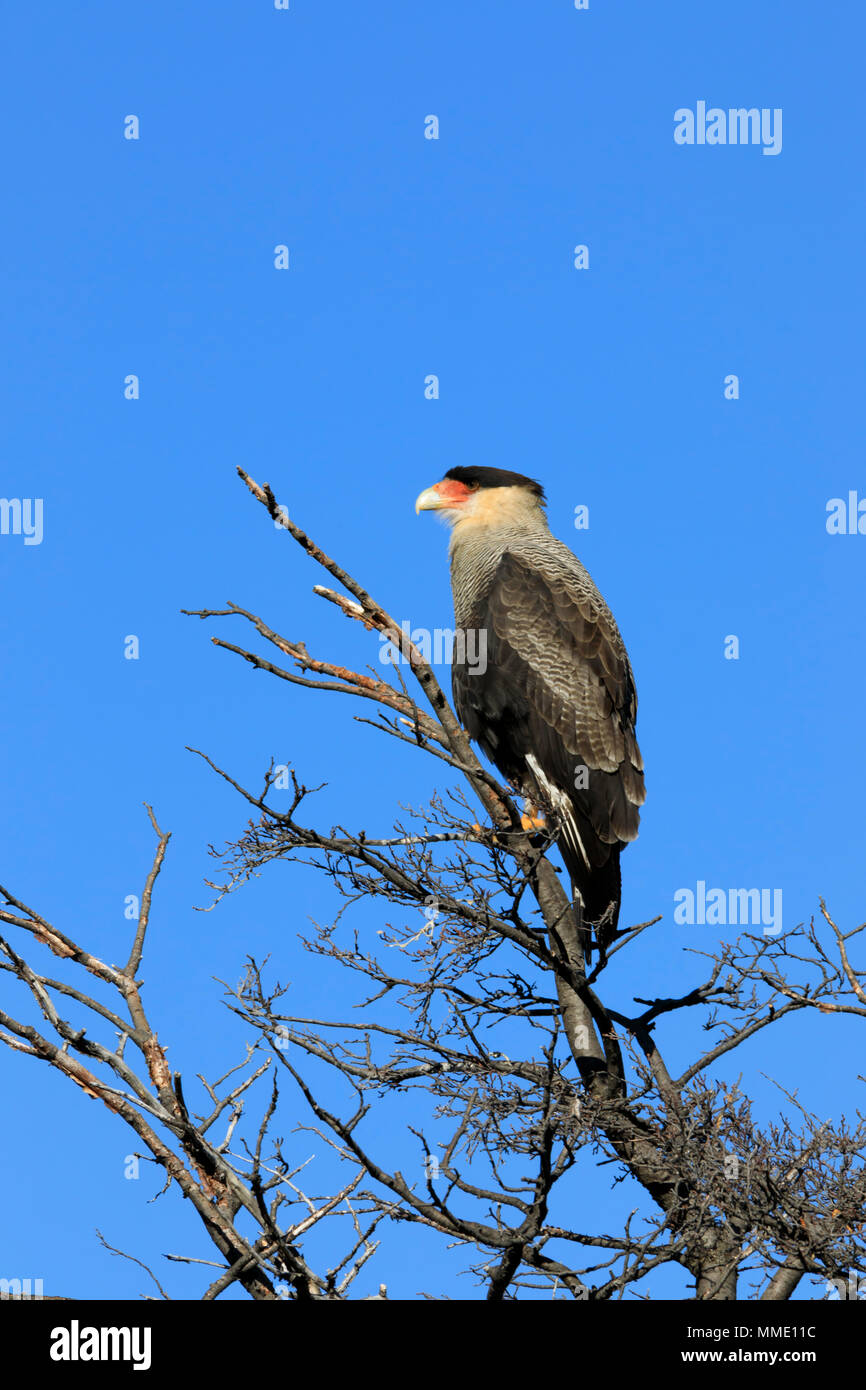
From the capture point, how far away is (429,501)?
10188 millimetres

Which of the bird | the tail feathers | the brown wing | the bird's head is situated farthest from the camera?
the bird's head

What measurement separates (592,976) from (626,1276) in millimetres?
2440

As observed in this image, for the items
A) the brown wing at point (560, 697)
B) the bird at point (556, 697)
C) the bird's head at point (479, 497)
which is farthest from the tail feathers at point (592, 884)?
the bird's head at point (479, 497)

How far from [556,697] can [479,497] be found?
2.30 m

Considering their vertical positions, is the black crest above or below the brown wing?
above

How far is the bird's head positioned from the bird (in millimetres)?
537

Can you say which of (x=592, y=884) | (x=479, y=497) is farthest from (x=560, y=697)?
(x=479, y=497)

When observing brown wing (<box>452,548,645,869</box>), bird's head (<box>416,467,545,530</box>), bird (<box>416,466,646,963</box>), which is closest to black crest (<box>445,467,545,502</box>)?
bird's head (<box>416,467,545,530</box>)

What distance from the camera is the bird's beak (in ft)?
33.4

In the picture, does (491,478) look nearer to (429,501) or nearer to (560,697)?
(429,501)

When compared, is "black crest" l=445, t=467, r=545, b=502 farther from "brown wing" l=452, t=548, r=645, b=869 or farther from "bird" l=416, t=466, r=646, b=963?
"brown wing" l=452, t=548, r=645, b=869

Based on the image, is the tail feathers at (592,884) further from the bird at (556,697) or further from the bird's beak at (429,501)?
the bird's beak at (429,501)
